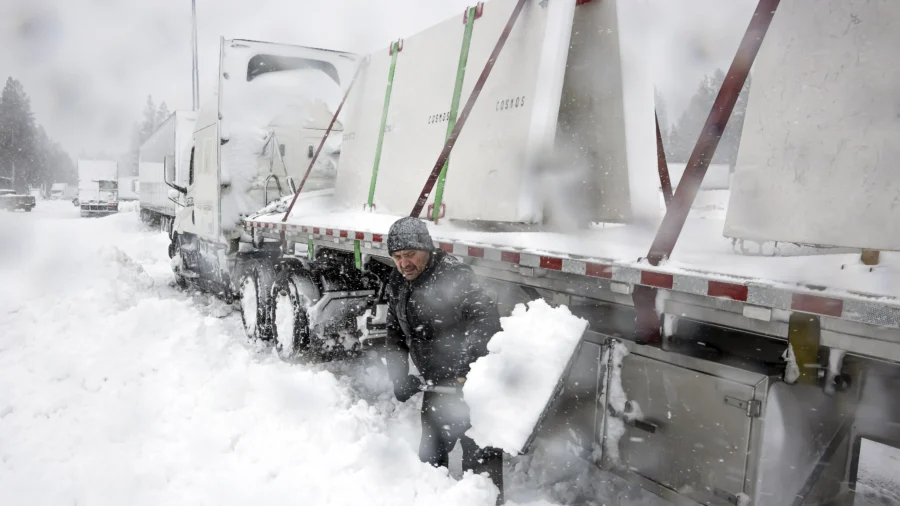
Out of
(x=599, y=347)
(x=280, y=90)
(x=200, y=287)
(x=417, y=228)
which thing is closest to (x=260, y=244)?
(x=280, y=90)

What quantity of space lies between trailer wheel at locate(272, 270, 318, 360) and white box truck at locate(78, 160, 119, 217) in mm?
36800

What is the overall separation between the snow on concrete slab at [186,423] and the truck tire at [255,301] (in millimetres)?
191

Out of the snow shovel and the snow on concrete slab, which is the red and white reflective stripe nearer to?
the snow shovel

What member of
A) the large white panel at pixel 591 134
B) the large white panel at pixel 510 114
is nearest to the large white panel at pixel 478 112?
the large white panel at pixel 510 114

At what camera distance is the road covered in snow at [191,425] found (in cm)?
309

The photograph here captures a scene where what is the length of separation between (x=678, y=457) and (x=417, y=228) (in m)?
1.70

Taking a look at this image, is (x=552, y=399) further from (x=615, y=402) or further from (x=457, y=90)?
(x=457, y=90)

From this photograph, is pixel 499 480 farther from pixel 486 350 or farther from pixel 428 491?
pixel 486 350

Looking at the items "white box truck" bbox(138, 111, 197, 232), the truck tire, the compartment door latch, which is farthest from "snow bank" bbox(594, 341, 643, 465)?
"white box truck" bbox(138, 111, 197, 232)

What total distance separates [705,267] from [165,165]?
37.6 feet

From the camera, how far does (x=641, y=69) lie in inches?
157

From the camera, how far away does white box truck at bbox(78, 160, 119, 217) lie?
36594 millimetres

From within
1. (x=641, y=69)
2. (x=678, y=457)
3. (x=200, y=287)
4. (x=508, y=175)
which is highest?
(x=641, y=69)

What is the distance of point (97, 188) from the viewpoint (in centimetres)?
3700
